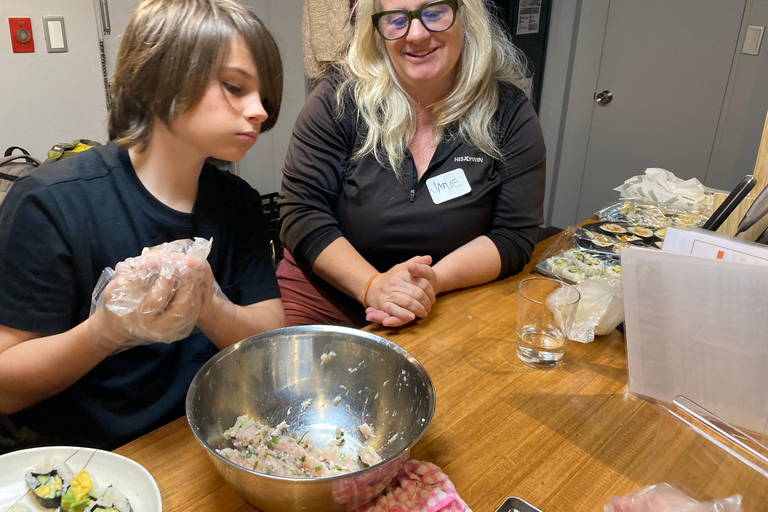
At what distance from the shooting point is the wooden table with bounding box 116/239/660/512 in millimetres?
783

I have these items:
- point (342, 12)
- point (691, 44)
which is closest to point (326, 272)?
point (342, 12)

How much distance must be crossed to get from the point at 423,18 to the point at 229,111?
2.38ft

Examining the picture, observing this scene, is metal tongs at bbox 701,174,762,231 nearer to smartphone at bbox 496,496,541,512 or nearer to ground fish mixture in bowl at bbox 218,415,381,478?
smartphone at bbox 496,496,541,512

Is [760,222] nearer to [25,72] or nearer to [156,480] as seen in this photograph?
[156,480]

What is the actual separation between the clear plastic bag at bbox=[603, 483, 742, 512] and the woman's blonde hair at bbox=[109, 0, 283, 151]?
88cm

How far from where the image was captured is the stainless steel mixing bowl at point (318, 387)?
86cm

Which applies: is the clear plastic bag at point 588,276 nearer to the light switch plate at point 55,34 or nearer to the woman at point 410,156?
the woman at point 410,156

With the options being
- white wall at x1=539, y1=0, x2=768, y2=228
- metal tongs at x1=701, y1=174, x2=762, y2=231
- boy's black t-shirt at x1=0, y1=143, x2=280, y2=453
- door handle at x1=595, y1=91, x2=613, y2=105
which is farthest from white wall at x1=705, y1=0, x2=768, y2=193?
boy's black t-shirt at x1=0, y1=143, x2=280, y2=453

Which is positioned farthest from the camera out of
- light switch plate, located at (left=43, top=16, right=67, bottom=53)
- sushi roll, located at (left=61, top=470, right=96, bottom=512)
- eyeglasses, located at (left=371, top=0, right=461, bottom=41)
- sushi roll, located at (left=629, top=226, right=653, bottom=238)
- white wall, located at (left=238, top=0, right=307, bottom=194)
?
white wall, located at (left=238, top=0, right=307, bottom=194)

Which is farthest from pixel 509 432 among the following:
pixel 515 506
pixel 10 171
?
pixel 10 171

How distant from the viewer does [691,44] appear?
3.11 metres

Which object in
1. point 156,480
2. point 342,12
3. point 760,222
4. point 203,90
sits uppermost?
point 342,12

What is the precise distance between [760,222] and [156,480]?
3.65 feet

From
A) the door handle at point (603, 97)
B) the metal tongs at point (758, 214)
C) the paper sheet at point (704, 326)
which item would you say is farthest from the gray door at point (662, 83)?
the paper sheet at point (704, 326)
